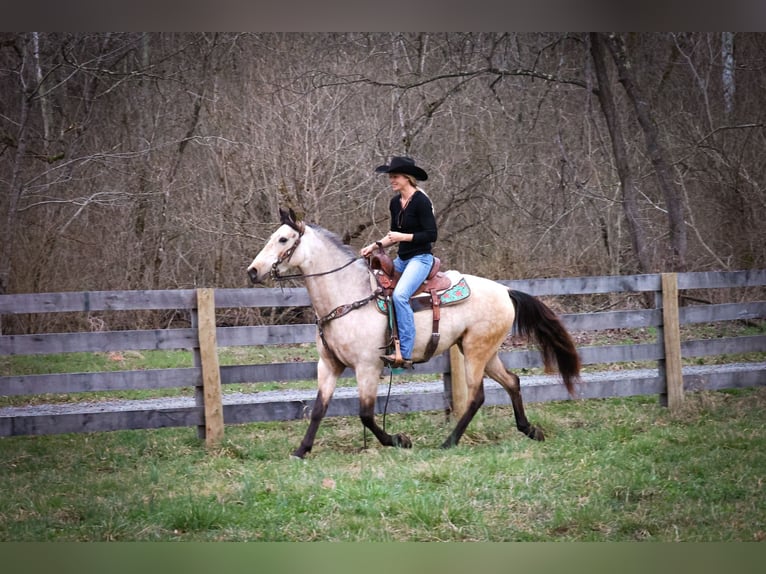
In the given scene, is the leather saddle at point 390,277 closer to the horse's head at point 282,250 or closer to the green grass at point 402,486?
the horse's head at point 282,250

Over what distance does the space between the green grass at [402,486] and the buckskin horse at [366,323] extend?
28 centimetres

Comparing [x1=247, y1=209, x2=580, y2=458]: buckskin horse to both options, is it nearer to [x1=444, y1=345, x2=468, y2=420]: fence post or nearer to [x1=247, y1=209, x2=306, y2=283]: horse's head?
[x1=247, y1=209, x2=306, y2=283]: horse's head

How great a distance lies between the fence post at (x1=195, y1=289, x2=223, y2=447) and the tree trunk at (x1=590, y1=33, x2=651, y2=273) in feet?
18.6

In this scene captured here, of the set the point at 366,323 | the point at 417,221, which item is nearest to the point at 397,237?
the point at 417,221

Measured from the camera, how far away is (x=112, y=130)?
323 inches

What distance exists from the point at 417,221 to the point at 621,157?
17.0ft

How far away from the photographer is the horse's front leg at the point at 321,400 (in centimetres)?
454

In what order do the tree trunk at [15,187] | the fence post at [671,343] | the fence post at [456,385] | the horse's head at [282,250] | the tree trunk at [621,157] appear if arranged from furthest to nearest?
the tree trunk at [621,157] → the tree trunk at [15,187] → the fence post at [671,343] → the fence post at [456,385] → the horse's head at [282,250]

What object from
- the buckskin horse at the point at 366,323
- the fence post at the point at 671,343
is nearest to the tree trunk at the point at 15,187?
the buckskin horse at the point at 366,323

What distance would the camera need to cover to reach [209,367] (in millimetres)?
4879

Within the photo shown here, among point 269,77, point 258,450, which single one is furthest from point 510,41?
point 258,450

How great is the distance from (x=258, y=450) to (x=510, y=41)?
231 inches

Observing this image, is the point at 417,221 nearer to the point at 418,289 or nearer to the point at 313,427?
the point at 418,289
